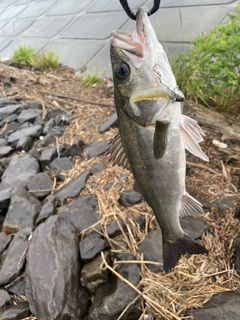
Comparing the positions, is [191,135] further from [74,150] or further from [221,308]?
[74,150]

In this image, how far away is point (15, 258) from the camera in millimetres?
3391

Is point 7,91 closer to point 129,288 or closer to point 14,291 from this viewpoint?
point 14,291

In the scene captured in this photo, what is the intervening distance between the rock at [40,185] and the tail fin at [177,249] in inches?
93.0

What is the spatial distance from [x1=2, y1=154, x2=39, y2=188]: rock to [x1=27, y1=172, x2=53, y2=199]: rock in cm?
15

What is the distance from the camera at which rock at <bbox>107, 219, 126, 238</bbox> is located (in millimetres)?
3336

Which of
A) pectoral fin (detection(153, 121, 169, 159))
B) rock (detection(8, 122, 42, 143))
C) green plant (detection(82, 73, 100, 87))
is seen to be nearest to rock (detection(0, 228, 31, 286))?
rock (detection(8, 122, 42, 143))

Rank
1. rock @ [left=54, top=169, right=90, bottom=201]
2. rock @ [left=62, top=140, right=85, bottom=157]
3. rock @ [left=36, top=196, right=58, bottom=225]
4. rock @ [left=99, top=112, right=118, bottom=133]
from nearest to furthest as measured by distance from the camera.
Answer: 1. rock @ [left=36, top=196, right=58, bottom=225]
2. rock @ [left=54, top=169, right=90, bottom=201]
3. rock @ [left=62, top=140, right=85, bottom=157]
4. rock @ [left=99, top=112, right=118, bottom=133]

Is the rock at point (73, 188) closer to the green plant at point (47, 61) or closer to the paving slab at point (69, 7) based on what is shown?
the green plant at point (47, 61)

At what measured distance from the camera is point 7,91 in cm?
690

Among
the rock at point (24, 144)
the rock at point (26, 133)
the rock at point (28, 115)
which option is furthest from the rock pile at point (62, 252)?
the rock at point (28, 115)

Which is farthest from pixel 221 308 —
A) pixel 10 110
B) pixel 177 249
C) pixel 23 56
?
pixel 23 56

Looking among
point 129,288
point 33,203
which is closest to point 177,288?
point 129,288

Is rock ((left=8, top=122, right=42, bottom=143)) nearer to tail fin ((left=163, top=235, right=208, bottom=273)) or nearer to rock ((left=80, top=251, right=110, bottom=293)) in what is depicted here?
rock ((left=80, top=251, right=110, bottom=293))

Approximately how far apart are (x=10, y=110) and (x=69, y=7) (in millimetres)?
4635
